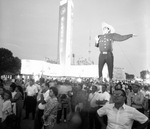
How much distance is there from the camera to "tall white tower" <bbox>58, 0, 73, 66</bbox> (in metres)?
66.8

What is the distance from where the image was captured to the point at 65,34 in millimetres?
67625

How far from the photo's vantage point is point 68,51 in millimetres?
67812

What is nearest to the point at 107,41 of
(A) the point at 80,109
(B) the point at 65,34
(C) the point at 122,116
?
(A) the point at 80,109

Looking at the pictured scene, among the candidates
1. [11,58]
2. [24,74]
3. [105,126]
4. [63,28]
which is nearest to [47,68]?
[24,74]

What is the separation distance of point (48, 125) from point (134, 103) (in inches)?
144

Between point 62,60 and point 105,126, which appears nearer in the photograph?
point 105,126

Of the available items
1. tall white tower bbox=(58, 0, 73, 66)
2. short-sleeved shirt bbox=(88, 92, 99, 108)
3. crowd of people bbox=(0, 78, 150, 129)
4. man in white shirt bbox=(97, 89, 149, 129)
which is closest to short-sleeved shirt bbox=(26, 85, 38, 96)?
crowd of people bbox=(0, 78, 150, 129)

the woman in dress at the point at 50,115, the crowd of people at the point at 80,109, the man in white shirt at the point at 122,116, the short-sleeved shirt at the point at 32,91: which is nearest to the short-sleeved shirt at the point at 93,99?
the crowd of people at the point at 80,109

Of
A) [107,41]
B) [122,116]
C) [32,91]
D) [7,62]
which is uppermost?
[7,62]

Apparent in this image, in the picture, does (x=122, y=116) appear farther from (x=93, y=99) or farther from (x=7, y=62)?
(x=7, y=62)

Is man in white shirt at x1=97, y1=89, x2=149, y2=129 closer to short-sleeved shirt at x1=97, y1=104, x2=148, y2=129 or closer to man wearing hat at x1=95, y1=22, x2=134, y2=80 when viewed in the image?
short-sleeved shirt at x1=97, y1=104, x2=148, y2=129

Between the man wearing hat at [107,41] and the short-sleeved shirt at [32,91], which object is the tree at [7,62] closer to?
the man wearing hat at [107,41]

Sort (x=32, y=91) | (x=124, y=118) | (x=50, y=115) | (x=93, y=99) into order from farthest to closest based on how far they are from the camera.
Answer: (x=32, y=91)
(x=93, y=99)
(x=50, y=115)
(x=124, y=118)

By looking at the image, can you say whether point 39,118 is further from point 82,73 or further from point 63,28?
point 63,28
